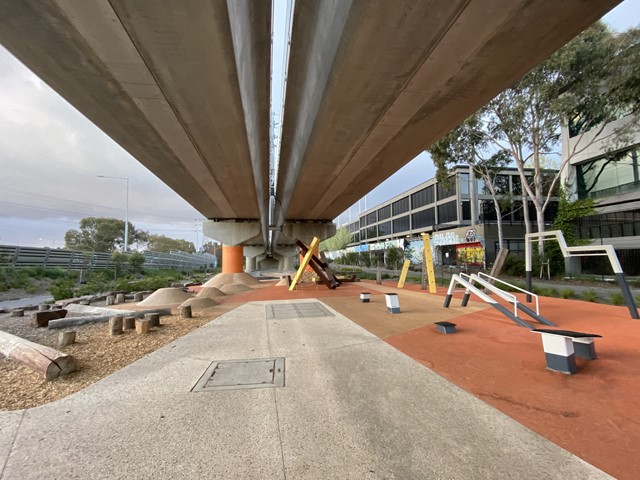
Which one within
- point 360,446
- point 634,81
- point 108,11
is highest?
point 634,81

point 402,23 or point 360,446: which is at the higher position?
point 402,23

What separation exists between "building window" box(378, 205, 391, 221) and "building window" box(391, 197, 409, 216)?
271 centimetres

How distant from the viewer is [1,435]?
3.28 metres

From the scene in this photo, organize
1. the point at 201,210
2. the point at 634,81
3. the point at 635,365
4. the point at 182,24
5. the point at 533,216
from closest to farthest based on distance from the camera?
the point at 635,365
the point at 182,24
the point at 634,81
the point at 201,210
the point at 533,216

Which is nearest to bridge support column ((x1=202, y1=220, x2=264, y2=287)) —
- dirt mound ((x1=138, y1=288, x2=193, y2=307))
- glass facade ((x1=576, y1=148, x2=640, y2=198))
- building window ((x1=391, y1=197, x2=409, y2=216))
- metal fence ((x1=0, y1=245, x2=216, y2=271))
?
metal fence ((x1=0, y1=245, x2=216, y2=271))

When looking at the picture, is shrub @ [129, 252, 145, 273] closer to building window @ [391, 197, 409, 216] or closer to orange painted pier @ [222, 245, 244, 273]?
orange painted pier @ [222, 245, 244, 273]

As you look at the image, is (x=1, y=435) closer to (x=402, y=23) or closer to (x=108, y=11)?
(x=108, y=11)

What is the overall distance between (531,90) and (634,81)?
512 centimetres

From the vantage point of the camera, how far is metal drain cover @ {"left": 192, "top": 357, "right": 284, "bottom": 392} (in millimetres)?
4527

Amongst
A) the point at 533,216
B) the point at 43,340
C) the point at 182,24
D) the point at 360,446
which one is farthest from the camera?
the point at 533,216

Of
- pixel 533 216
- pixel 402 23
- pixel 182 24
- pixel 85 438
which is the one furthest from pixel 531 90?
pixel 533 216

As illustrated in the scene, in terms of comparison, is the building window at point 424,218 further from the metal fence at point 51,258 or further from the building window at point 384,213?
the metal fence at point 51,258

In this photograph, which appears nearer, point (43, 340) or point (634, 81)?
point (43, 340)

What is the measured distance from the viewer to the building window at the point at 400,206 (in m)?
69.7
